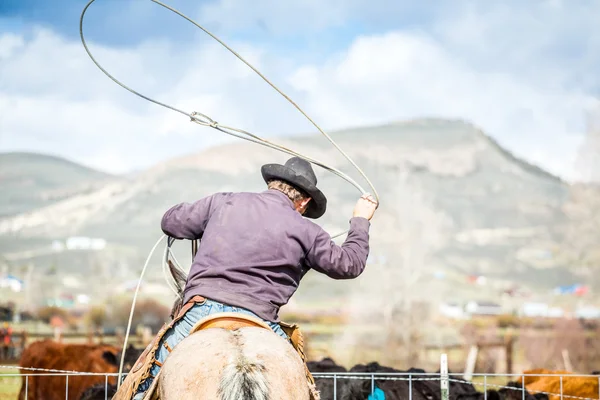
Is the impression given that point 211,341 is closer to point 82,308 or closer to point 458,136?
point 82,308

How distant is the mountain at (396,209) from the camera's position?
262 ft

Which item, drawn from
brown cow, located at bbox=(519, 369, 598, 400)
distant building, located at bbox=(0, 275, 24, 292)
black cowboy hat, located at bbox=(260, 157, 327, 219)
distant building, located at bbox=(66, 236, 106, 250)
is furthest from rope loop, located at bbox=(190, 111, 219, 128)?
distant building, located at bbox=(66, 236, 106, 250)

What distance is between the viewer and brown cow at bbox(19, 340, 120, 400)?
10.5 m

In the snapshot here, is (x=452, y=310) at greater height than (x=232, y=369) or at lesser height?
greater

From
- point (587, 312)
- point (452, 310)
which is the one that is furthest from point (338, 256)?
point (587, 312)

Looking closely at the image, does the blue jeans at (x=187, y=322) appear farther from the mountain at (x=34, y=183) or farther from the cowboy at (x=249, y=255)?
the mountain at (x=34, y=183)

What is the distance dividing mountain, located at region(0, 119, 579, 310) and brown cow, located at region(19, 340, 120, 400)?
176 ft

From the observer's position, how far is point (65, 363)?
36.6 feet

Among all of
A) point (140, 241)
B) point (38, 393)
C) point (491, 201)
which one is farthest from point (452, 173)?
point (38, 393)

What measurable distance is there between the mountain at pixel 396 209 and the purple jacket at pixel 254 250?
60.5 metres

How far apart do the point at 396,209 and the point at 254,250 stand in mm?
74343

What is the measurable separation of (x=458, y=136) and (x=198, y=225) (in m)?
115

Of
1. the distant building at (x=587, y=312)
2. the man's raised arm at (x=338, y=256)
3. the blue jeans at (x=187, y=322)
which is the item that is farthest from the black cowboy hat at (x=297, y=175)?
the distant building at (x=587, y=312)

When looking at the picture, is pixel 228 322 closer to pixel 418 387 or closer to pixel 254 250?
pixel 254 250
